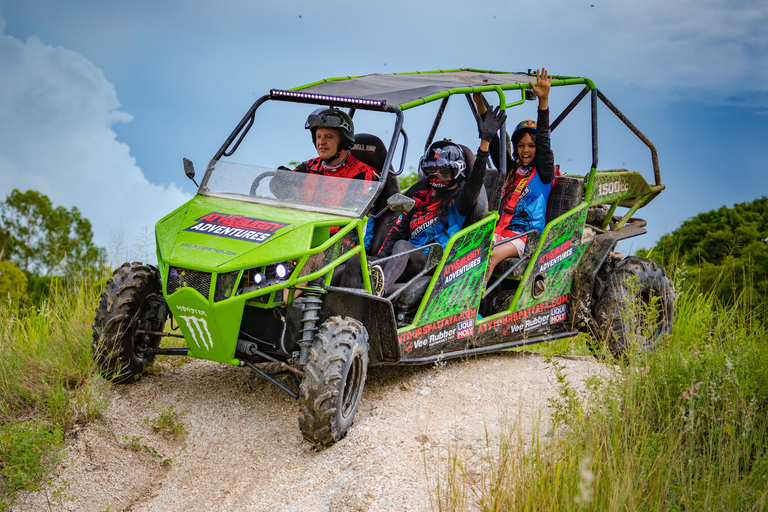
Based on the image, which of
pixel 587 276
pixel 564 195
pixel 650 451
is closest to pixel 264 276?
pixel 650 451

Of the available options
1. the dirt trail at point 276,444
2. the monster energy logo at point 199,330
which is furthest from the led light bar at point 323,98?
the dirt trail at point 276,444

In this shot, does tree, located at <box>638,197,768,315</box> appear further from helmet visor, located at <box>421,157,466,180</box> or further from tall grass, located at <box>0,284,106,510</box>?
tall grass, located at <box>0,284,106,510</box>

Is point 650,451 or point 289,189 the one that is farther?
point 289,189

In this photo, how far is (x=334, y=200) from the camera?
498cm

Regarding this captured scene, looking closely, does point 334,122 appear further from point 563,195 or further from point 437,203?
point 563,195

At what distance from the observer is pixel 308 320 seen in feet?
14.6

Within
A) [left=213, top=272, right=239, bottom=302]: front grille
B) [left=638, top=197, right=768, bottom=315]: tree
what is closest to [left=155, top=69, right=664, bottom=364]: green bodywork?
[left=213, top=272, right=239, bottom=302]: front grille

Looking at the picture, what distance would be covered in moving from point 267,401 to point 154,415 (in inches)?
33.2

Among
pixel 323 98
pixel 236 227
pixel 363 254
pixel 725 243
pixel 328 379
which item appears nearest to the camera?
pixel 328 379

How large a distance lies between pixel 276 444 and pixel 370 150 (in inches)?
109

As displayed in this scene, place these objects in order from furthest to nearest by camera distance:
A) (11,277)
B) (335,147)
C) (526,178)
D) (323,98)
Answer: (11,277) → (526,178) → (335,147) → (323,98)

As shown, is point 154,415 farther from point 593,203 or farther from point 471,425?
point 593,203

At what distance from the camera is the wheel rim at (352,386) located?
4.64 m

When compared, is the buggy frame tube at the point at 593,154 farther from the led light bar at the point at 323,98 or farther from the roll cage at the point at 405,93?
the led light bar at the point at 323,98
